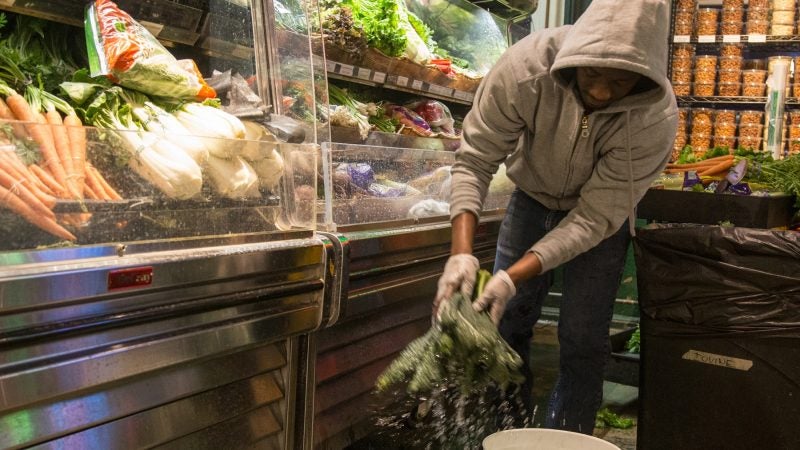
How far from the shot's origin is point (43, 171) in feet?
5.74

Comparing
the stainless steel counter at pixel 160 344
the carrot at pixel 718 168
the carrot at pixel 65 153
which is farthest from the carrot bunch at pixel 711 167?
the carrot at pixel 65 153

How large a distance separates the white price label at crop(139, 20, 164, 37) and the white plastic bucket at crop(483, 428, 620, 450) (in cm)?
178

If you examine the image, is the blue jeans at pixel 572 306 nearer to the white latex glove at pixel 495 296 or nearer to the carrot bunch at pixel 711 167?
the white latex glove at pixel 495 296

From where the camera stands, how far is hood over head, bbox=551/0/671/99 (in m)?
2.16

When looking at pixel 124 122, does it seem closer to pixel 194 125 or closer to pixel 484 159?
pixel 194 125

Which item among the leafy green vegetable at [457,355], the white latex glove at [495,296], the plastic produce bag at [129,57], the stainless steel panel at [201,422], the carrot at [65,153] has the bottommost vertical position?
the stainless steel panel at [201,422]

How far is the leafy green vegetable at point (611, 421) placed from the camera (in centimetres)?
377

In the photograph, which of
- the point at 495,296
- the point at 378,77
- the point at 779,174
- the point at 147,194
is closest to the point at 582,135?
the point at 495,296

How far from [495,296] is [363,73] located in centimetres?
198

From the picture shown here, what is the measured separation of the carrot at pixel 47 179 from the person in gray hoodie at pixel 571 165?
3.57 ft

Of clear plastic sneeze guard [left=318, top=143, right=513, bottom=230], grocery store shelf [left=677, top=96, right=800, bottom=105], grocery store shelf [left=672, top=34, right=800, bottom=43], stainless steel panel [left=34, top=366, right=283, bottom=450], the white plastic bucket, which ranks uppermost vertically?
grocery store shelf [left=672, top=34, right=800, bottom=43]

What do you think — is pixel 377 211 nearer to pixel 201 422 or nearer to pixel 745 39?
pixel 201 422

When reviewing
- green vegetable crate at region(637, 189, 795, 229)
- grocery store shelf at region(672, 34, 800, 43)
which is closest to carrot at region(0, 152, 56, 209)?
green vegetable crate at region(637, 189, 795, 229)

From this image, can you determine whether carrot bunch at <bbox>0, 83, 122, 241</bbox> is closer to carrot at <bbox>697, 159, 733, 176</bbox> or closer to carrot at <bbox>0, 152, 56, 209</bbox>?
carrot at <bbox>0, 152, 56, 209</bbox>
